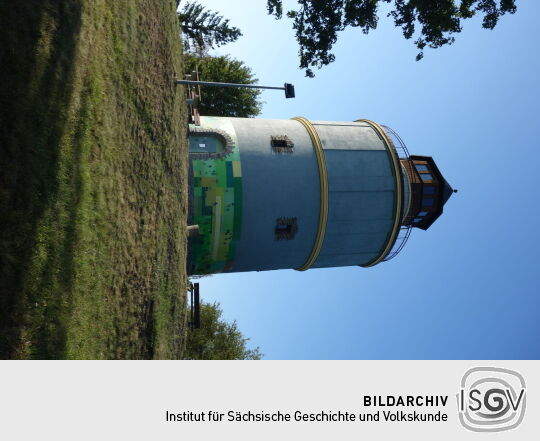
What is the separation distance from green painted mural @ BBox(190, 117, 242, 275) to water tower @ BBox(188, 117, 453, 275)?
4 centimetres

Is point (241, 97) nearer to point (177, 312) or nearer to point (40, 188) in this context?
point (177, 312)

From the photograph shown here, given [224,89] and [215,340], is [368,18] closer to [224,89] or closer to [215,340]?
[224,89]

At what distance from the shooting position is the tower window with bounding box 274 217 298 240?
18.2 m

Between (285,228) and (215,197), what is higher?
(215,197)

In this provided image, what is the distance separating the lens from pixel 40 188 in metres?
7.57

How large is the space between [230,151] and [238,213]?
2.52 metres

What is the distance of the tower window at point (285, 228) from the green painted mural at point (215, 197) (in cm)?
165

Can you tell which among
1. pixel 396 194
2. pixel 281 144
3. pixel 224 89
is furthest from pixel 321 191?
pixel 224 89

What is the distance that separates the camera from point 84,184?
879 cm

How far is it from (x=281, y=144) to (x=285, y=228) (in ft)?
11.7
